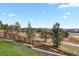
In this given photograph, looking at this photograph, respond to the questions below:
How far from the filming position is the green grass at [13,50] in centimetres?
271

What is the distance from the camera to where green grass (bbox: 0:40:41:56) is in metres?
2.71

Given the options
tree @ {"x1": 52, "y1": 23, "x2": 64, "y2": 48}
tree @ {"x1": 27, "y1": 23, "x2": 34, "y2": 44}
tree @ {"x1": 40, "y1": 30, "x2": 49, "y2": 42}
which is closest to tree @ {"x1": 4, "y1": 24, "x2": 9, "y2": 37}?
tree @ {"x1": 27, "y1": 23, "x2": 34, "y2": 44}

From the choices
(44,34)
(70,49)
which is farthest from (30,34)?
(70,49)

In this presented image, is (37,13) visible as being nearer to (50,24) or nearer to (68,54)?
(50,24)

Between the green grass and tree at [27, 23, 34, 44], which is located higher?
tree at [27, 23, 34, 44]

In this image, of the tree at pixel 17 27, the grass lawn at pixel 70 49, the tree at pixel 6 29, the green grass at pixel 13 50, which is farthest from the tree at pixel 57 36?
the tree at pixel 6 29

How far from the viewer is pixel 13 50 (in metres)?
2.73

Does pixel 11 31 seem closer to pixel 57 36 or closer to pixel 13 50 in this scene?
pixel 13 50

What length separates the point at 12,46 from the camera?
9.03 ft

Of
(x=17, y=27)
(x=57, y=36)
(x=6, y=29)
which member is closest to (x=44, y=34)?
(x=57, y=36)

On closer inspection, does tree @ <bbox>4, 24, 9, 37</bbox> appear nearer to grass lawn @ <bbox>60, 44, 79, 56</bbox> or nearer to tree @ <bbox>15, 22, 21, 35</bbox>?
tree @ <bbox>15, 22, 21, 35</bbox>

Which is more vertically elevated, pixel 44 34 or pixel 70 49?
pixel 44 34

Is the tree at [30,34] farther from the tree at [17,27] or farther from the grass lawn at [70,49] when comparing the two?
the grass lawn at [70,49]

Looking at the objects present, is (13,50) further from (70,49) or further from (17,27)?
(70,49)
